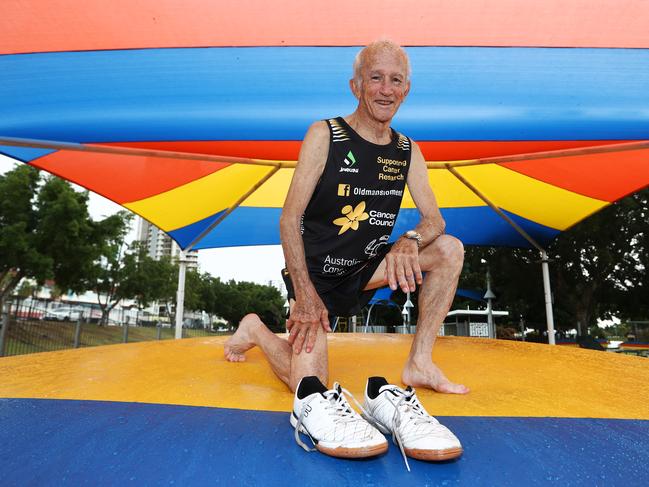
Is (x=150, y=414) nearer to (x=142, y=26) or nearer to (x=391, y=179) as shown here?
(x=391, y=179)

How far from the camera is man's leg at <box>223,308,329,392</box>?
156 centimetres

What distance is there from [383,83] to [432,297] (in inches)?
34.9

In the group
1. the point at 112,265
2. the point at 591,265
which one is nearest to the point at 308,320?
the point at 591,265

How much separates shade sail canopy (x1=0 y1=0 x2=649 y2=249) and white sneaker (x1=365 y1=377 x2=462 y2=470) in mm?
2074

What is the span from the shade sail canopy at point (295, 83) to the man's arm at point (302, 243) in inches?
47.9

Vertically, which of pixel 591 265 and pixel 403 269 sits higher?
pixel 591 265

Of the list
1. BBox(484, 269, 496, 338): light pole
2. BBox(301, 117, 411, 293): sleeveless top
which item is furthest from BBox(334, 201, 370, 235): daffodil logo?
BBox(484, 269, 496, 338): light pole

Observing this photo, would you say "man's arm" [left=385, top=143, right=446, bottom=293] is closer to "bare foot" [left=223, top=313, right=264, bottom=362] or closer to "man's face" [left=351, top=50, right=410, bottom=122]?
"man's face" [left=351, top=50, right=410, bottom=122]

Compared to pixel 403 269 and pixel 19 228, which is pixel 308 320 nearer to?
pixel 403 269

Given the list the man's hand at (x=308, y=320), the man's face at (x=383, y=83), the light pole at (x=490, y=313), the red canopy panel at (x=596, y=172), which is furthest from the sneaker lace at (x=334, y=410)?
the light pole at (x=490, y=313)

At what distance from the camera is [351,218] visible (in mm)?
1758

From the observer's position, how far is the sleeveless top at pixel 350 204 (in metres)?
1.66

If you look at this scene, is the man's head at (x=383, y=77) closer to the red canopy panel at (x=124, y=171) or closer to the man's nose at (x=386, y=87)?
the man's nose at (x=386, y=87)

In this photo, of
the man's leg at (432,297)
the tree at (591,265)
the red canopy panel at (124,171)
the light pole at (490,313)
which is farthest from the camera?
the tree at (591,265)
